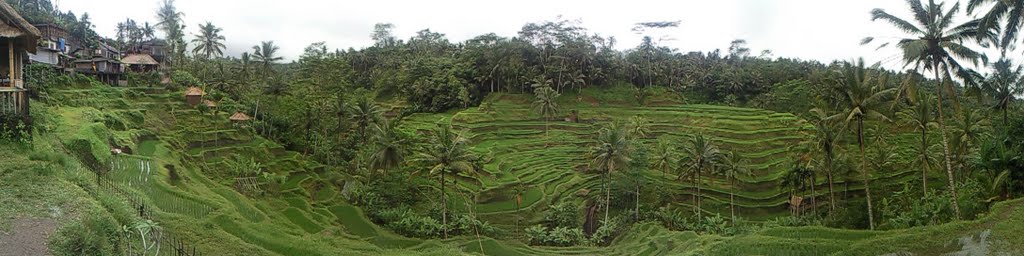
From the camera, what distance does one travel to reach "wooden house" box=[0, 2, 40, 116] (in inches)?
611

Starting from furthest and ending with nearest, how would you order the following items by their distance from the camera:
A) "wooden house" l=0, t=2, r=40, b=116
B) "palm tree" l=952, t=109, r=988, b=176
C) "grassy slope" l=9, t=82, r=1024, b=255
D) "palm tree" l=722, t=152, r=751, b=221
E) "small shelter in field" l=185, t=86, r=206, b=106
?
"small shelter in field" l=185, t=86, r=206, b=106 < "palm tree" l=722, t=152, r=751, b=221 < "palm tree" l=952, t=109, r=988, b=176 < "wooden house" l=0, t=2, r=40, b=116 < "grassy slope" l=9, t=82, r=1024, b=255

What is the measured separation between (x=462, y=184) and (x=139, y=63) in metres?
31.2

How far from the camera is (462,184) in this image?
35750 millimetres

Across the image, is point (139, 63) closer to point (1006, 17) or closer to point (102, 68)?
point (102, 68)

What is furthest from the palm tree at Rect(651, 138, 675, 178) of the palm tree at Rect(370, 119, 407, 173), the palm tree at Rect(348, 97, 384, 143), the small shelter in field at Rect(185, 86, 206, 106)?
the small shelter in field at Rect(185, 86, 206, 106)

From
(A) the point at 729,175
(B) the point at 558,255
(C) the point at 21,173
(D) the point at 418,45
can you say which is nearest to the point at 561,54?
(D) the point at 418,45

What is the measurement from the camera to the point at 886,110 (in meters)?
28.5

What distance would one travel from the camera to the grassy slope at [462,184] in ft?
49.1

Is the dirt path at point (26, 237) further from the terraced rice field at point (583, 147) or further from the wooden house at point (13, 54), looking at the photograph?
the terraced rice field at point (583, 147)

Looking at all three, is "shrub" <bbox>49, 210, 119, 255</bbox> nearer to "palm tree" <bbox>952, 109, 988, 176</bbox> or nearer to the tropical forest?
the tropical forest

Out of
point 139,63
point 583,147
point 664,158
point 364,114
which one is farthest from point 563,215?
point 139,63

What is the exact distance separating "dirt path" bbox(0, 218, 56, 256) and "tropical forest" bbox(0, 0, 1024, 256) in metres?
0.06

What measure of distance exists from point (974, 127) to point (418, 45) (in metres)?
61.3

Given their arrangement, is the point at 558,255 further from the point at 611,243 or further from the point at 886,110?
the point at 886,110
